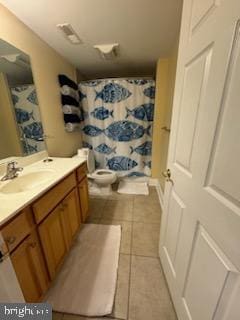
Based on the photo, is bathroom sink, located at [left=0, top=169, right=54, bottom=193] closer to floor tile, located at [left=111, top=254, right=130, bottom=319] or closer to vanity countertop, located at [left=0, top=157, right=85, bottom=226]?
vanity countertop, located at [left=0, top=157, right=85, bottom=226]

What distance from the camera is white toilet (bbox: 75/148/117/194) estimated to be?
244 cm

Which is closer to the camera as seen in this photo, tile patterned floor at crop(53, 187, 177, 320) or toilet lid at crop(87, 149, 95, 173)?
tile patterned floor at crop(53, 187, 177, 320)

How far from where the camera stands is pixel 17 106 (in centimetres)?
136

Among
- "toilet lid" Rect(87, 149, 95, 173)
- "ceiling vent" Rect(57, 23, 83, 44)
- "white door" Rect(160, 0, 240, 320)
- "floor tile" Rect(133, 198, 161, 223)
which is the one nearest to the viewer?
"white door" Rect(160, 0, 240, 320)

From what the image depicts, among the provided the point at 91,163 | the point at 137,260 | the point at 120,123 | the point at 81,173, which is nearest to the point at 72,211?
the point at 81,173

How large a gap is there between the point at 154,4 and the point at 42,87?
1.36 metres

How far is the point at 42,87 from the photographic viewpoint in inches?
69.2

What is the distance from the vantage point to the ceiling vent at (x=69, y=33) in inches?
57.7

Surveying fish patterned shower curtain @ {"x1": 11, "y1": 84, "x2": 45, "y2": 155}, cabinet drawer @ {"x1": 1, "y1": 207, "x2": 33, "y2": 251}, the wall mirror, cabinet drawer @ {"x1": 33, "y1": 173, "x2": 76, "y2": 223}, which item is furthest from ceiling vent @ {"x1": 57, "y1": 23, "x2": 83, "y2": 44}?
cabinet drawer @ {"x1": 1, "y1": 207, "x2": 33, "y2": 251}

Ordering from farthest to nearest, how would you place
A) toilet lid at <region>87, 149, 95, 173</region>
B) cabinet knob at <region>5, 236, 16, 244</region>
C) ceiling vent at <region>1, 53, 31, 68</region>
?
toilet lid at <region>87, 149, 95, 173</region> → ceiling vent at <region>1, 53, 31, 68</region> → cabinet knob at <region>5, 236, 16, 244</region>

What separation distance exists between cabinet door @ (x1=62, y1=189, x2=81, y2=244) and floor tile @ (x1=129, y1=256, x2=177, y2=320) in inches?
25.6

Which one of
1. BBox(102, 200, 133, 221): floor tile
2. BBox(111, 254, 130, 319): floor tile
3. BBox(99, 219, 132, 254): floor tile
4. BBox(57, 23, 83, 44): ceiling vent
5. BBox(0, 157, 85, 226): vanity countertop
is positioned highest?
BBox(57, 23, 83, 44): ceiling vent

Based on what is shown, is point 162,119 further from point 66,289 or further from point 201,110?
point 66,289

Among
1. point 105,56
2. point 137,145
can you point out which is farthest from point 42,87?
point 137,145
